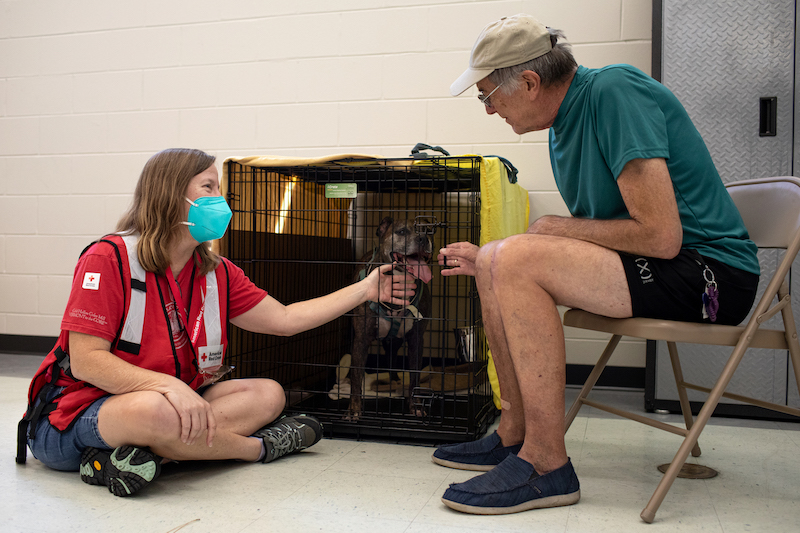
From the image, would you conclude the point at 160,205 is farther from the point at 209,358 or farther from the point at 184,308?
the point at 209,358

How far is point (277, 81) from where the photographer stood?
11.1 feet

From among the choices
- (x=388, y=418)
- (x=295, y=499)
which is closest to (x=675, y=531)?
(x=295, y=499)

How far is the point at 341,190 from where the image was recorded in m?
2.14

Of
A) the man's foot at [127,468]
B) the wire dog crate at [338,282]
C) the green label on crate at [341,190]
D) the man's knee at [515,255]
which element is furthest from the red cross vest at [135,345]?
the man's knee at [515,255]

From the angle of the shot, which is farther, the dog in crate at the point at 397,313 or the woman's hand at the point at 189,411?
the dog in crate at the point at 397,313

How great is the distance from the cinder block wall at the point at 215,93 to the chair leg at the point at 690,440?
1.64 meters

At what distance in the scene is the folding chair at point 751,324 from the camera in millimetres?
1377

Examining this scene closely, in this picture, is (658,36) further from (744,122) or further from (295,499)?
(295,499)

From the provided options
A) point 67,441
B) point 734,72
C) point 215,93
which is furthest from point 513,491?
point 215,93

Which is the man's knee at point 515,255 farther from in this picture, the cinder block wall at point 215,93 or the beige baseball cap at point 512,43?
the cinder block wall at point 215,93

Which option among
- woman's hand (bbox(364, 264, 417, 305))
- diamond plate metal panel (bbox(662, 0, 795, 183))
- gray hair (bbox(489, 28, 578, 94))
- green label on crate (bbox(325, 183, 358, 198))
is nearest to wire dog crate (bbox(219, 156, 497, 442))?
green label on crate (bbox(325, 183, 358, 198))

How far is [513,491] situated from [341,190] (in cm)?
118

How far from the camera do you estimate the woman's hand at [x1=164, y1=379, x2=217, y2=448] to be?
4.85 feet

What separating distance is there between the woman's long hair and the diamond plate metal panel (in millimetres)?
1973
